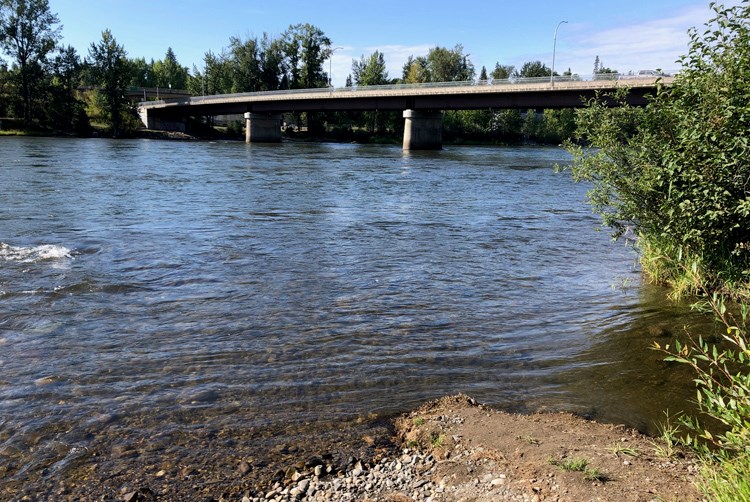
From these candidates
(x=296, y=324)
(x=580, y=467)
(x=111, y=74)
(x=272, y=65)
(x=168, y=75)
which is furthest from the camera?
(x=168, y=75)

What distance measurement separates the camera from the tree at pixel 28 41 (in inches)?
3253

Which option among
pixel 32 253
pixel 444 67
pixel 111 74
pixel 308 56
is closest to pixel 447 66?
pixel 444 67

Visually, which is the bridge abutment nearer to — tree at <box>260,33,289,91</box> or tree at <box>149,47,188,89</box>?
tree at <box>260,33,289,91</box>

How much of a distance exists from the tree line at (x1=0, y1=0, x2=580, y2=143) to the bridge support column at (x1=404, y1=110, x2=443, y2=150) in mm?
20492

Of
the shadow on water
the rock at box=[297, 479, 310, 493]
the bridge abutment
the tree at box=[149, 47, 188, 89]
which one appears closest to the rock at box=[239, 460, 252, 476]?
the rock at box=[297, 479, 310, 493]

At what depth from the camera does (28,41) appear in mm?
85188

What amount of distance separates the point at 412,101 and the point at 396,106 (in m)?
2.86

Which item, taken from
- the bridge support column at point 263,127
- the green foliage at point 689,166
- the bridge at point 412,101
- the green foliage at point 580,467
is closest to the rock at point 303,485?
the green foliage at point 580,467

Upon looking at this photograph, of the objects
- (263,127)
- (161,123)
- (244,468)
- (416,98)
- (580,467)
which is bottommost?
(244,468)

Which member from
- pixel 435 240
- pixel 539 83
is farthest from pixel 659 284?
pixel 539 83

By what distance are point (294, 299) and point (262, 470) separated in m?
5.33

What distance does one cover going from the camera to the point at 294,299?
10195mm

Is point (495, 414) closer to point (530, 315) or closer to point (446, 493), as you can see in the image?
point (446, 493)

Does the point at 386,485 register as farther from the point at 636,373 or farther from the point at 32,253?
the point at 32,253
